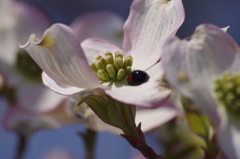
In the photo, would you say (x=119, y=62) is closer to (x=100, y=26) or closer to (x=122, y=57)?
(x=122, y=57)

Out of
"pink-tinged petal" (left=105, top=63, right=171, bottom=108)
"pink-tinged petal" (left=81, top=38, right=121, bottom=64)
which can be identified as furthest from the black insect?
"pink-tinged petal" (left=81, top=38, right=121, bottom=64)

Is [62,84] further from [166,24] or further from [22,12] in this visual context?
[22,12]

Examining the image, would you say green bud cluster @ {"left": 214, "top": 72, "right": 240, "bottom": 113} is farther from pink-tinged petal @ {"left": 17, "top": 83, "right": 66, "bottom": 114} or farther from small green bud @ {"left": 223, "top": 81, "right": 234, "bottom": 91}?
pink-tinged petal @ {"left": 17, "top": 83, "right": 66, "bottom": 114}

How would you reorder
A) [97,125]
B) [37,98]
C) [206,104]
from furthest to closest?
[37,98] → [97,125] → [206,104]

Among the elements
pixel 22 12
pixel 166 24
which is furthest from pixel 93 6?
pixel 166 24

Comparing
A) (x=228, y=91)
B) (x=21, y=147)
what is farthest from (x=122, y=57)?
(x=21, y=147)

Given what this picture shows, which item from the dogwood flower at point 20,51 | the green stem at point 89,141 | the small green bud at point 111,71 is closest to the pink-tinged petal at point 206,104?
the small green bud at point 111,71

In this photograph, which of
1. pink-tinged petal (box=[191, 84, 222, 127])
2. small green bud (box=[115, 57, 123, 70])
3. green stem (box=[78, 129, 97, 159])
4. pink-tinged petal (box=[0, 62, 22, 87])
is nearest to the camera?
pink-tinged petal (box=[191, 84, 222, 127])
